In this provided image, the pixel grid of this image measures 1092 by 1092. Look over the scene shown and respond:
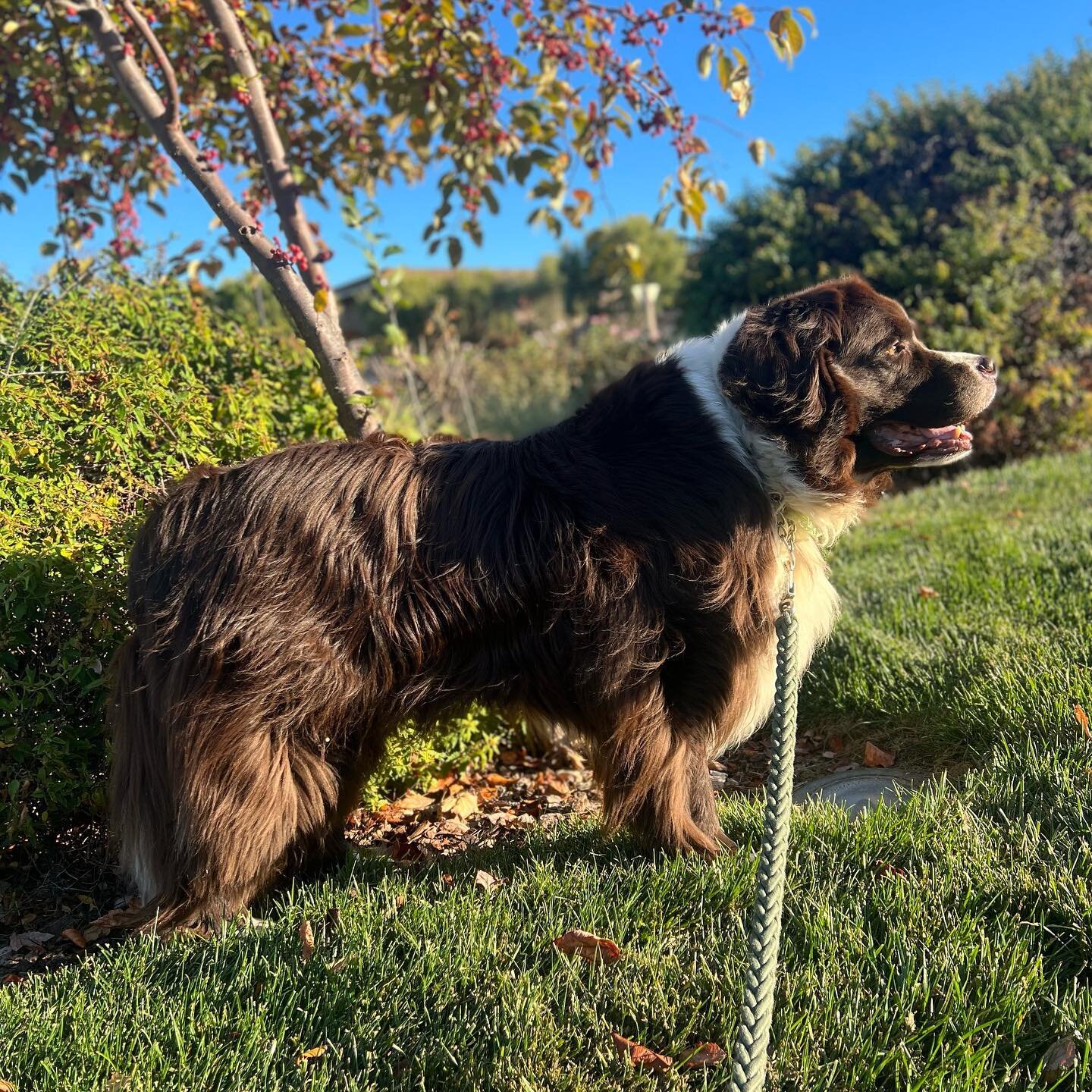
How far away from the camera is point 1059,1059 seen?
1915mm

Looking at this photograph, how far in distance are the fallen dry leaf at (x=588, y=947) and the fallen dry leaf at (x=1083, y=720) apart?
1.89 metres

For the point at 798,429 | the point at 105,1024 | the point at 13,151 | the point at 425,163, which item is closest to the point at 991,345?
the point at 425,163

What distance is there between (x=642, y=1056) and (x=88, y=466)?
9.01ft


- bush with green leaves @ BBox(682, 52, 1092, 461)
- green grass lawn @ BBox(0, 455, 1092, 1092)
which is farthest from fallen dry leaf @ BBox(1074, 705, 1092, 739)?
bush with green leaves @ BBox(682, 52, 1092, 461)

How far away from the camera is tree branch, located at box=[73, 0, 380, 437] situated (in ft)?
12.4

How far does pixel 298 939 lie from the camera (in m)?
2.45

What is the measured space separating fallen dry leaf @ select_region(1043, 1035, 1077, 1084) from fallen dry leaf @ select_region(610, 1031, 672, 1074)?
81 cm

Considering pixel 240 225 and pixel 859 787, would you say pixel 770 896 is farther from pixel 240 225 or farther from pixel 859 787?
pixel 240 225

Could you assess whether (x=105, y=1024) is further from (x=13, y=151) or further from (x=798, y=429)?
(x=13, y=151)

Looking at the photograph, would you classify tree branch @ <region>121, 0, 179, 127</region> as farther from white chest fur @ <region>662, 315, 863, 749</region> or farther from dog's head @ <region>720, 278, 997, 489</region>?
dog's head @ <region>720, 278, 997, 489</region>

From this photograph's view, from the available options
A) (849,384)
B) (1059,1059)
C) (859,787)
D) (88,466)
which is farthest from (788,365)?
(88,466)

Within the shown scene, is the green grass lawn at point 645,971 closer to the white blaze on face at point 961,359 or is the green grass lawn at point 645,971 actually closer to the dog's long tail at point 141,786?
the dog's long tail at point 141,786

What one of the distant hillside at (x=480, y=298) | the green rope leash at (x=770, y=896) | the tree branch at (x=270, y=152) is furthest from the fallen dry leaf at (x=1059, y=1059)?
the distant hillside at (x=480, y=298)

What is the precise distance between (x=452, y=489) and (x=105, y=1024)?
5.38 feet
